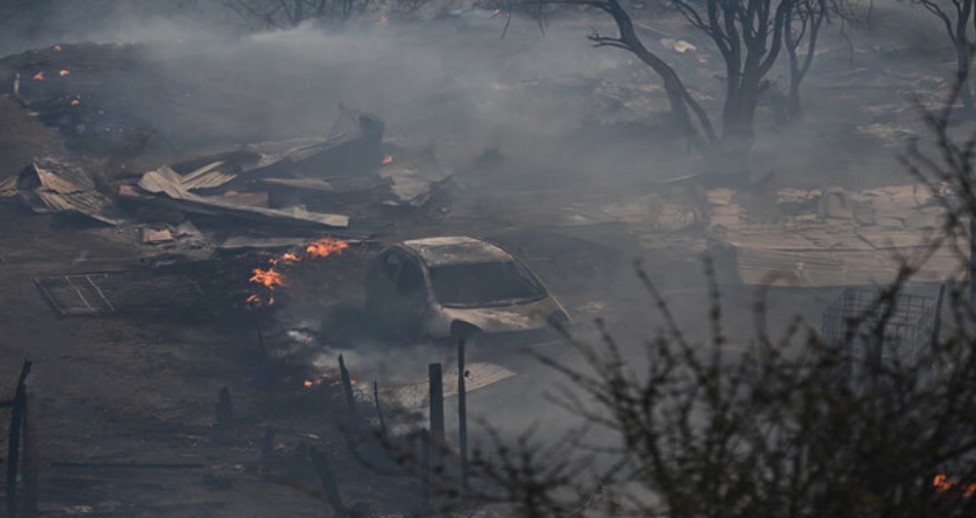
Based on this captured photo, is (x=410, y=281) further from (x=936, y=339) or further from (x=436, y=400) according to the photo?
(x=936, y=339)

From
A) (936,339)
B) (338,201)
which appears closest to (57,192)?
(338,201)

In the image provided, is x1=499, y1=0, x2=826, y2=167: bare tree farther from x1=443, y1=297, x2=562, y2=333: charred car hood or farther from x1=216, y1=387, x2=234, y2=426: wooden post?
x1=216, y1=387, x2=234, y2=426: wooden post

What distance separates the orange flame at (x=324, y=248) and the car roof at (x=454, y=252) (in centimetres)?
363

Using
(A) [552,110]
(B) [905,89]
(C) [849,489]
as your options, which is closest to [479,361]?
(C) [849,489]

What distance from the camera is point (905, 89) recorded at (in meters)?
34.0

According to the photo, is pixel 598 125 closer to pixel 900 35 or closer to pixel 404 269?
pixel 404 269

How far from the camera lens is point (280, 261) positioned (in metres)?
17.1

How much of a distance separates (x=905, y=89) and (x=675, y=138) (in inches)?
426

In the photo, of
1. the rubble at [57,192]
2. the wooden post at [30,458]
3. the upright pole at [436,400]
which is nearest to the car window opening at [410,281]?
the upright pole at [436,400]

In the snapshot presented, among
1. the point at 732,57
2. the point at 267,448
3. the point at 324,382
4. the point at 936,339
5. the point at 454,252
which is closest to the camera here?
the point at 936,339

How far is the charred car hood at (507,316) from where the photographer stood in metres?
12.6

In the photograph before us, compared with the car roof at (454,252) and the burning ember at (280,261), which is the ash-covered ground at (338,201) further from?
the car roof at (454,252)

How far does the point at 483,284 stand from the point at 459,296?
435mm

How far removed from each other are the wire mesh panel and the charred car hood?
3.42 metres
